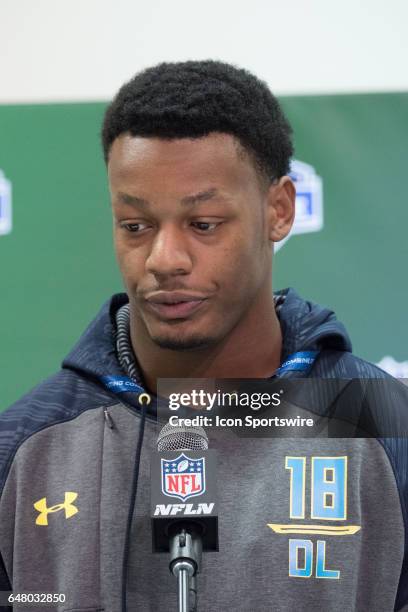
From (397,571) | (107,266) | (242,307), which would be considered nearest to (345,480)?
(397,571)

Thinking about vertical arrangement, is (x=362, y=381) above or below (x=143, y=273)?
below

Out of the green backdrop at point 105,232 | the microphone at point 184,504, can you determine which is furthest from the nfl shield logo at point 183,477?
the green backdrop at point 105,232

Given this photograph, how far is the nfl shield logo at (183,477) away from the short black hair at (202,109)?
0.35m

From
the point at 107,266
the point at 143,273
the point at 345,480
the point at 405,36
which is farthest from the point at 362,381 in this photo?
the point at 405,36

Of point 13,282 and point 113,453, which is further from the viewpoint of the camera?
point 13,282

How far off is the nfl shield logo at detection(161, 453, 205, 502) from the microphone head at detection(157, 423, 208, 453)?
12 mm

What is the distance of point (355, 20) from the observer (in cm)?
166

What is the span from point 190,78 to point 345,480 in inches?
17.6

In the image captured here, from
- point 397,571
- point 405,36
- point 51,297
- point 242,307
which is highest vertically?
point 405,36

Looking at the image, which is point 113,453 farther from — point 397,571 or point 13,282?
point 13,282

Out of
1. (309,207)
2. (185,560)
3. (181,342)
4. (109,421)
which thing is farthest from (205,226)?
(309,207)

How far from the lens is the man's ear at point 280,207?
1110 mm

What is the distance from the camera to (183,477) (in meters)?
0.83

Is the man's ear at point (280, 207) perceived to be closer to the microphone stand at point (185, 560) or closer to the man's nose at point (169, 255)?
the man's nose at point (169, 255)
